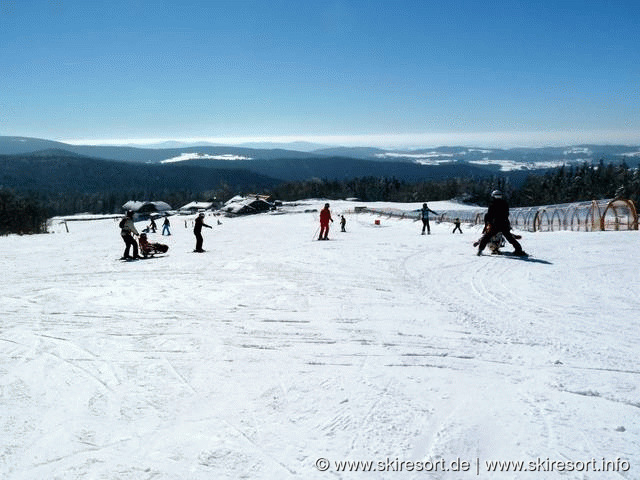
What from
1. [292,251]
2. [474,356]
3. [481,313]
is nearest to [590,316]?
[481,313]

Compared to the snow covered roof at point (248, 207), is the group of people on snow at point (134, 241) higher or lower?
higher

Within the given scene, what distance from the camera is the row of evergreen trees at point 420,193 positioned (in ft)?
217

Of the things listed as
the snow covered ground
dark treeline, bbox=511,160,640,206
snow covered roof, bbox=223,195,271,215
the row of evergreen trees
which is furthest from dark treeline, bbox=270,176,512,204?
the snow covered ground

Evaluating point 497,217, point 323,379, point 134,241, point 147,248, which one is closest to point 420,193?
point 147,248

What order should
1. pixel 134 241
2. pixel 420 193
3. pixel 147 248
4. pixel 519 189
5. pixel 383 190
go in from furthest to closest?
pixel 383 190 → pixel 420 193 → pixel 519 189 → pixel 147 248 → pixel 134 241

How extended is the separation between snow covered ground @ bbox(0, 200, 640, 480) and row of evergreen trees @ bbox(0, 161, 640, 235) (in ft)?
201

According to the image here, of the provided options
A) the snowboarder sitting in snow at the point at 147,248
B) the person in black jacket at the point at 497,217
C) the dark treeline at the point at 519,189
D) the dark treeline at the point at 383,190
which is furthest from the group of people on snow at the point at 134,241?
the dark treeline at the point at 383,190

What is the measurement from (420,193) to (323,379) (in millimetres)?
131356

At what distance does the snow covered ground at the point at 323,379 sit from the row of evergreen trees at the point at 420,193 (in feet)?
201

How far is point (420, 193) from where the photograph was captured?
5162 inches

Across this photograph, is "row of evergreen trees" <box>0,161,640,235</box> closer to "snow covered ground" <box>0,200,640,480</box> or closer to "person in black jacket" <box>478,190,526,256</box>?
"snow covered ground" <box>0,200,640,480</box>

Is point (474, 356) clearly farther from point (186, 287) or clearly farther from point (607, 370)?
point (186, 287)

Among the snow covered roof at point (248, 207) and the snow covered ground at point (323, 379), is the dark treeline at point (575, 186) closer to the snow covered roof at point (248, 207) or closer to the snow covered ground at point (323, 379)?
the snow covered roof at point (248, 207)

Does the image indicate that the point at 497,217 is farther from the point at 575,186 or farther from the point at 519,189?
the point at 519,189
